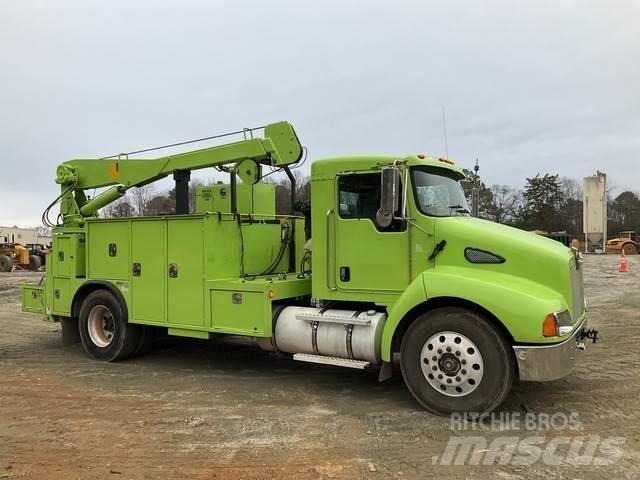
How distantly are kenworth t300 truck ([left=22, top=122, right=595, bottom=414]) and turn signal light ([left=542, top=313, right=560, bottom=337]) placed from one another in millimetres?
18

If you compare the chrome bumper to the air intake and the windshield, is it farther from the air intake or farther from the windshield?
the windshield

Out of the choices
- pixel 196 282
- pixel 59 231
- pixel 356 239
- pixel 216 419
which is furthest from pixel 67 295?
pixel 356 239

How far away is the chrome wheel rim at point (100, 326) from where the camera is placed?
26.7 feet

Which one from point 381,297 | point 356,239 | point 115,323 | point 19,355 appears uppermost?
point 356,239

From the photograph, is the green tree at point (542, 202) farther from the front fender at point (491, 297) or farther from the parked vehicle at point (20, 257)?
the front fender at point (491, 297)

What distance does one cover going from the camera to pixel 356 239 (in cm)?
609

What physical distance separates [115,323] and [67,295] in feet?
3.92

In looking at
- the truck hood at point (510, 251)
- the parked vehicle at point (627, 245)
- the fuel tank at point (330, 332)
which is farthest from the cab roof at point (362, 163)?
the parked vehicle at point (627, 245)

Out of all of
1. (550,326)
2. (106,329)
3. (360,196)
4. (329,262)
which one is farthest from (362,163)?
(106,329)

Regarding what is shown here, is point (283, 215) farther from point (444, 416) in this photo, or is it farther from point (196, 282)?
point (444, 416)

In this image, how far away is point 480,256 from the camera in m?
5.47

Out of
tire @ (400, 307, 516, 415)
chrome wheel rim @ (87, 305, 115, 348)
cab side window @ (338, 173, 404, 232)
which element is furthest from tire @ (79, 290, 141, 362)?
tire @ (400, 307, 516, 415)

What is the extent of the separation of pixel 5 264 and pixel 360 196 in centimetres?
3062

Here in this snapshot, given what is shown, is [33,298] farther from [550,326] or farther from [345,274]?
[550,326]
